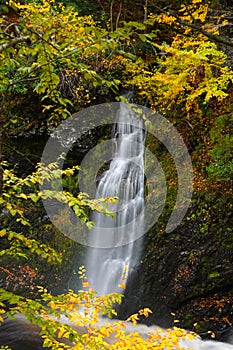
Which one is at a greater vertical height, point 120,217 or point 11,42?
point 120,217

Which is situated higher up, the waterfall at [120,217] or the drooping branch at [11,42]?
the waterfall at [120,217]

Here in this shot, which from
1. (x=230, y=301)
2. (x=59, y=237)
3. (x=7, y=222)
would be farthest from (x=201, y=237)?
(x=7, y=222)

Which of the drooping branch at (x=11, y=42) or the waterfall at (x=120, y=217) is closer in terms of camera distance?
the drooping branch at (x=11, y=42)

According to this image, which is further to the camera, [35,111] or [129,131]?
[35,111]

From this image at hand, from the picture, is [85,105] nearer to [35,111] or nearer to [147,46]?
[35,111]

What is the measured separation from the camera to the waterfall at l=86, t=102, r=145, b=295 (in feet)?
26.1

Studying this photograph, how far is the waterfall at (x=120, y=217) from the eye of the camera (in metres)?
7.95

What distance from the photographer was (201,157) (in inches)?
311

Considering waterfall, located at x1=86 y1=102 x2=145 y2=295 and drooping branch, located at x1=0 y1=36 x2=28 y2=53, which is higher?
waterfall, located at x1=86 y1=102 x2=145 y2=295

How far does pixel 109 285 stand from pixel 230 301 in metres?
2.76

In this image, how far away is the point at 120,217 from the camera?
8.62m

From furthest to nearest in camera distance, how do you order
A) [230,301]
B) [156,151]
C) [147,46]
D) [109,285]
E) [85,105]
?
[85,105] → [147,46] → [156,151] → [109,285] → [230,301]

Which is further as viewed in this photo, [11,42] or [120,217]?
[120,217]

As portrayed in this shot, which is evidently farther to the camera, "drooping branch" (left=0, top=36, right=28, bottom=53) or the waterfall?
the waterfall
